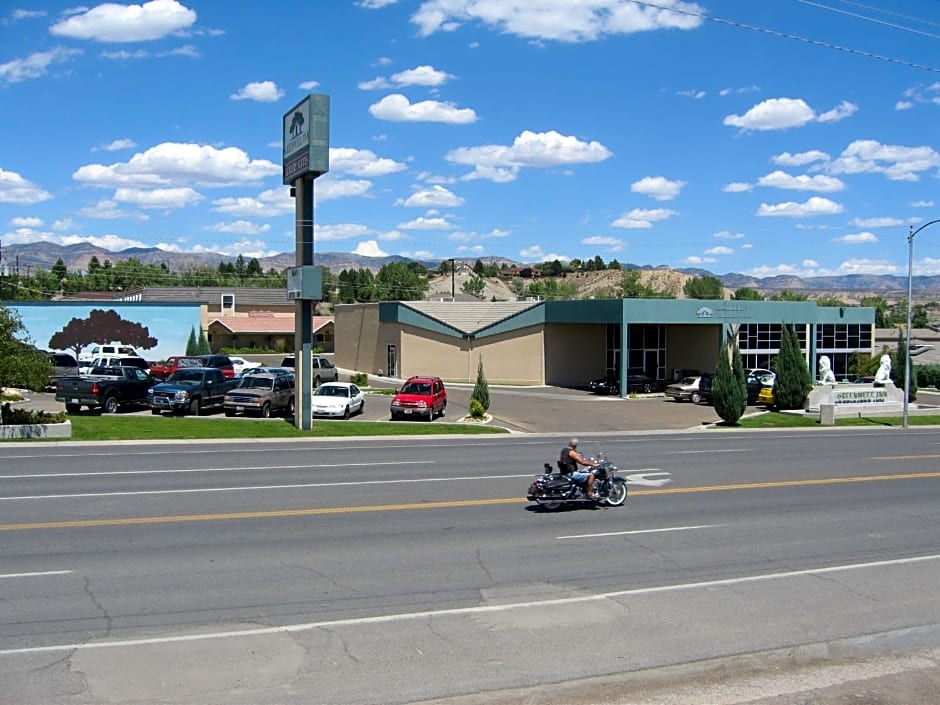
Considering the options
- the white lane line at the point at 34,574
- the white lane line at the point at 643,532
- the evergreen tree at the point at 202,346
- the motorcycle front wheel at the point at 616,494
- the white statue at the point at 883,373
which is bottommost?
the white lane line at the point at 643,532

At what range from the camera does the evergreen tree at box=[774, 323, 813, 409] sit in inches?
1740

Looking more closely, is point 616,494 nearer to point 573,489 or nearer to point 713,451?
point 573,489

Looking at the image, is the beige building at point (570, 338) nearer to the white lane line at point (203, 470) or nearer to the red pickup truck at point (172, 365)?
the red pickup truck at point (172, 365)

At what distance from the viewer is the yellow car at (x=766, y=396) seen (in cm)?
4759

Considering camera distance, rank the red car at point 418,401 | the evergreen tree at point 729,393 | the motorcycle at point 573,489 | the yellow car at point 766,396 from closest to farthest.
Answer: the motorcycle at point 573,489
the red car at point 418,401
the evergreen tree at point 729,393
the yellow car at point 766,396

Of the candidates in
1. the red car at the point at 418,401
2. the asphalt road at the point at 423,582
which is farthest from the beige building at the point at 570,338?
the asphalt road at the point at 423,582

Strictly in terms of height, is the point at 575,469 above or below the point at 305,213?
below

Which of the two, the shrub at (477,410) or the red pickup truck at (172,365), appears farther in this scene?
the red pickup truck at (172,365)

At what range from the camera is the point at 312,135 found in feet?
102

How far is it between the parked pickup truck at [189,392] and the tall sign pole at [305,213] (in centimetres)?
592

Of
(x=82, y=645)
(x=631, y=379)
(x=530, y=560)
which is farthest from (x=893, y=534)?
(x=631, y=379)

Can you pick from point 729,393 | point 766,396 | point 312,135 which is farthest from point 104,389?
point 766,396

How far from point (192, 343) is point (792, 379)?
158 feet

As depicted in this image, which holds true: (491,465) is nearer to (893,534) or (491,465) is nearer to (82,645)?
(893,534)
